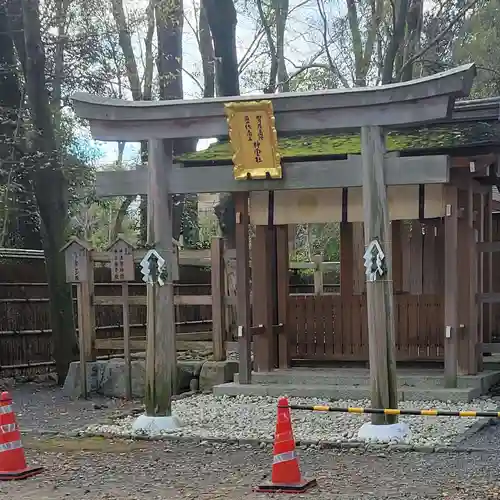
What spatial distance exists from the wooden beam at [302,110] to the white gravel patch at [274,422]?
334 cm

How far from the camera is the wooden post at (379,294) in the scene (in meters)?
8.48

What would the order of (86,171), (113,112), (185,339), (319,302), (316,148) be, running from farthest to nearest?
(86,171) → (185,339) → (319,302) → (316,148) → (113,112)

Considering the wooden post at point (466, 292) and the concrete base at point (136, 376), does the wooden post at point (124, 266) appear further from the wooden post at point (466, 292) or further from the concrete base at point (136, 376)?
the wooden post at point (466, 292)

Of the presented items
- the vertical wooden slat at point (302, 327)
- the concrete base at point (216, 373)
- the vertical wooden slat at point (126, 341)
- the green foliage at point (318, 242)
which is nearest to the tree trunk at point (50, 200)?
the vertical wooden slat at point (126, 341)

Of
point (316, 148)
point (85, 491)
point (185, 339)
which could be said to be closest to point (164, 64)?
point (185, 339)

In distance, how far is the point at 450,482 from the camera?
6.76 metres

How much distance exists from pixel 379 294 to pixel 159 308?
256 cm

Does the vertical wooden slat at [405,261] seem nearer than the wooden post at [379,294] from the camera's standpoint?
No

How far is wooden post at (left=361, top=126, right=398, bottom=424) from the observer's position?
27.8 ft

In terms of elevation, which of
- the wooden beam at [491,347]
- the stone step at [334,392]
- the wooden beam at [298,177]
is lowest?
the stone step at [334,392]

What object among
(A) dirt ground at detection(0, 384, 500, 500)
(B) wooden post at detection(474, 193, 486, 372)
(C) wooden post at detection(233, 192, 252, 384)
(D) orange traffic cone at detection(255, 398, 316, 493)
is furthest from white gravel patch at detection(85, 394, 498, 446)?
(D) orange traffic cone at detection(255, 398, 316, 493)

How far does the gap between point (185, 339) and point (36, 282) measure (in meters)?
3.36

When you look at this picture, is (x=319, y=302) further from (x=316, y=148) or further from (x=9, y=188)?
(x=9, y=188)

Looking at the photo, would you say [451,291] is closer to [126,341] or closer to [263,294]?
[263,294]
